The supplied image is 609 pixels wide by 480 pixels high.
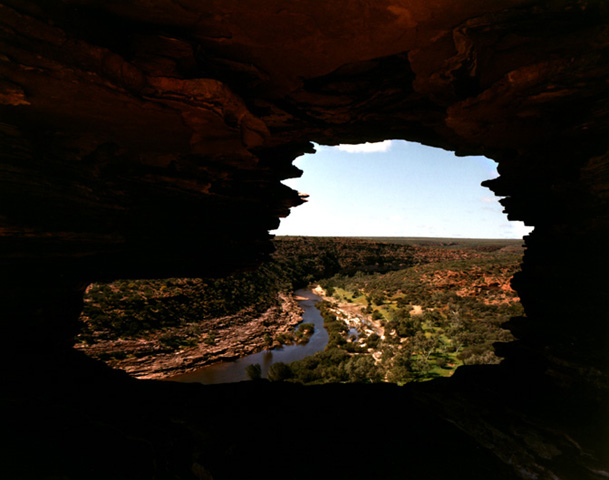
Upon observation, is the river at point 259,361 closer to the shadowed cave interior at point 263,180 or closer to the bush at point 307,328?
the bush at point 307,328

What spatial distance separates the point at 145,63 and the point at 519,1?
739 cm

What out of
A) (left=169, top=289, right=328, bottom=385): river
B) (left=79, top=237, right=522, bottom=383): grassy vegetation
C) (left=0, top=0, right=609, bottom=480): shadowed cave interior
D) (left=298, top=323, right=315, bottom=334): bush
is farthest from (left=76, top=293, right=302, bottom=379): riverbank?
(left=0, top=0, right=609, bottom=480): shadowed cave interior

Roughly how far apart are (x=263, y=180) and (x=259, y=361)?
24936mm

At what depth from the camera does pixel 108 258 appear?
9086 mm

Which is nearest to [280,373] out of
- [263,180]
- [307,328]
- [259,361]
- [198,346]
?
[259,361]

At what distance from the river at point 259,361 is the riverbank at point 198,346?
2.50 feet

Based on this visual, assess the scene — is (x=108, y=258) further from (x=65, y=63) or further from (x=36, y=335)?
(x=65, y=63)

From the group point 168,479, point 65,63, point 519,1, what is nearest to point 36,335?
point 168,479

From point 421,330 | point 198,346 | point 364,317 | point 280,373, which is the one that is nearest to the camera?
point 280,373

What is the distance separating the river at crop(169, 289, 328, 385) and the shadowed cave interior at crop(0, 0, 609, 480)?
17.6m

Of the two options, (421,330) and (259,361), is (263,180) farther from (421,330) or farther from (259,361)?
(421,330)

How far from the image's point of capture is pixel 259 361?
1168 inches

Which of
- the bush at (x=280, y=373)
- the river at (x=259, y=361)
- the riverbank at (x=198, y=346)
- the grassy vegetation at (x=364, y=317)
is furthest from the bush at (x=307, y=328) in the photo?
the bush at (x=280, y=373)

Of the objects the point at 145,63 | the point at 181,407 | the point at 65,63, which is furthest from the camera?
the point at 181,407
